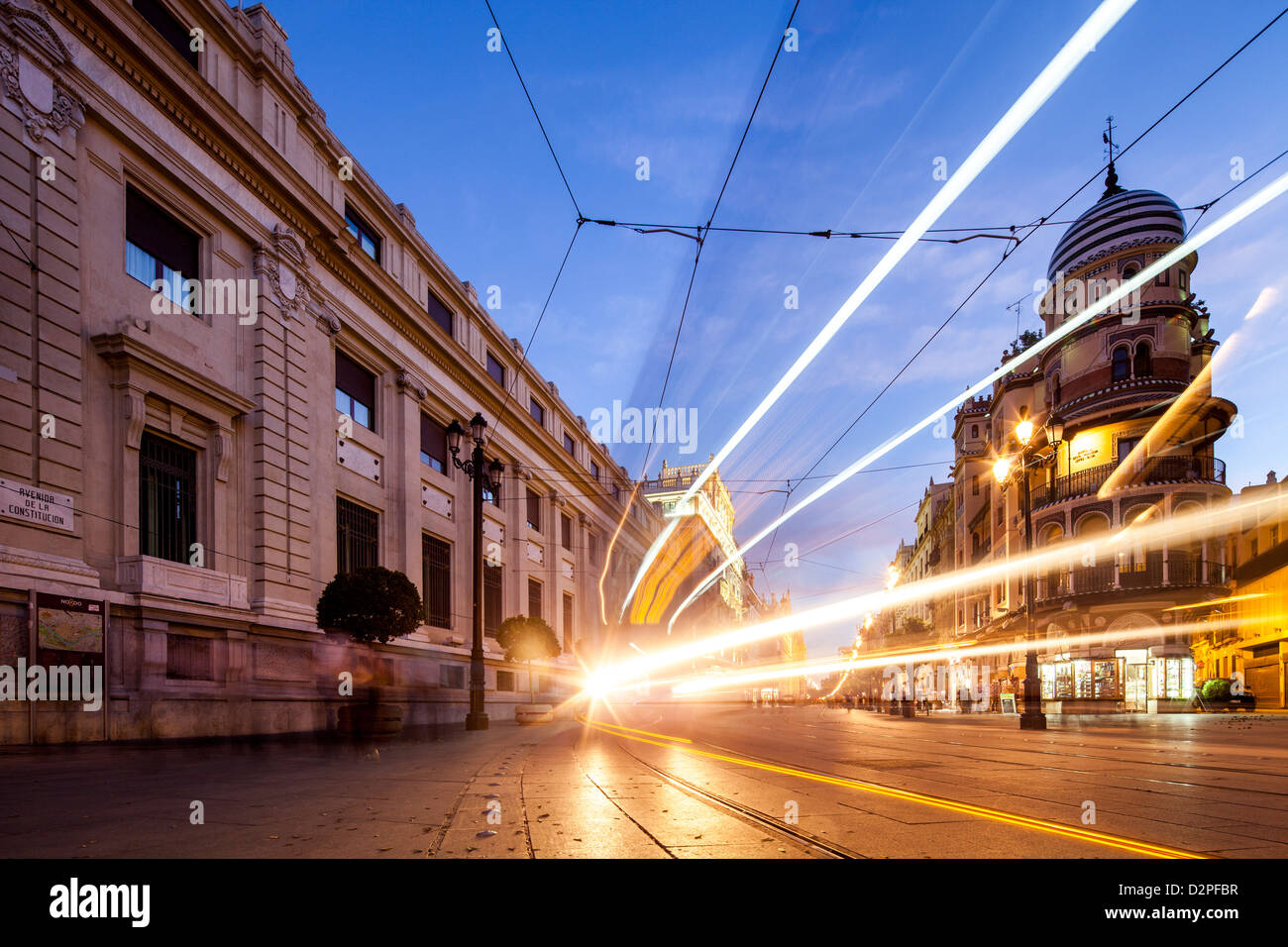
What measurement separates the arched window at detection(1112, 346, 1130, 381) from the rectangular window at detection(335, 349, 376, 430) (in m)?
35.6

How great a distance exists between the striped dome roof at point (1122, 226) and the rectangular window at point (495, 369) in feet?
101

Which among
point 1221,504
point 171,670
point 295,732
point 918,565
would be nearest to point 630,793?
point 171,670

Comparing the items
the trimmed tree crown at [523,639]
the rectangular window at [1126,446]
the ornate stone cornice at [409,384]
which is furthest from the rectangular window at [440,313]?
the rectangular window at [1126,446]

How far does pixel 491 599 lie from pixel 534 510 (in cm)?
843

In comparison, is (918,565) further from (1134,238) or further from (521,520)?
(521,520)

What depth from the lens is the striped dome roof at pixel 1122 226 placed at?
130 ft

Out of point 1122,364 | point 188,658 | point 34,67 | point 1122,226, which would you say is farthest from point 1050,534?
point 34,67

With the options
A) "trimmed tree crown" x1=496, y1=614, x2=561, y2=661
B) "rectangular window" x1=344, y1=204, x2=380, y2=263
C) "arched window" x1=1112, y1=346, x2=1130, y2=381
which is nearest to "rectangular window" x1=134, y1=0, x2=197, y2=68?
"rectangular window" x1=344, y1=204, x2=380, y2=263

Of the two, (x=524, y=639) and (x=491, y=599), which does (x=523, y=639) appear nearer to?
(x=524, y=639)

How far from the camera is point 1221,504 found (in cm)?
3716

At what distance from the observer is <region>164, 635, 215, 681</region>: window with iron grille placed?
54.1ft

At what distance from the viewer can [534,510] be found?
4562cm
